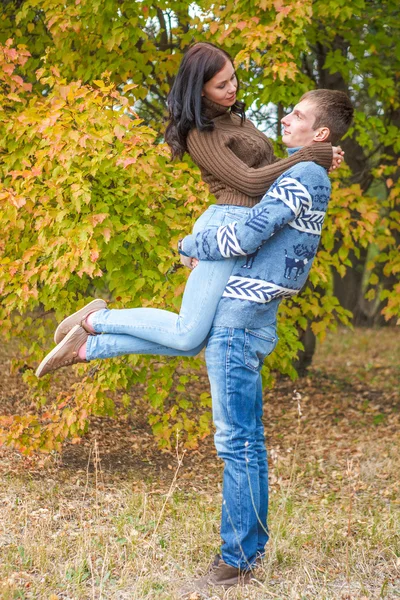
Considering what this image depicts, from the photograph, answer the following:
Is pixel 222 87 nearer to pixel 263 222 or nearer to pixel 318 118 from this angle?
pixel 318 118

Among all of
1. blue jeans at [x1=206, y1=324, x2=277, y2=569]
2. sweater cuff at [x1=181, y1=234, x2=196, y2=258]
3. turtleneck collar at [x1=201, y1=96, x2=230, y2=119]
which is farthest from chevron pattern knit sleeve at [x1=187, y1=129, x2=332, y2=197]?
blue jeans at [x1=206, y1=324, x2=277, y2=569]

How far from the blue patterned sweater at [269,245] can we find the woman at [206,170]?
0.18 feet

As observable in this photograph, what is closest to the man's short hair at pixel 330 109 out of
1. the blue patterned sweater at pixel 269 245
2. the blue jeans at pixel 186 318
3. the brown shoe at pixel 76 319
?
the blue patterned sweater at pixel 269 245

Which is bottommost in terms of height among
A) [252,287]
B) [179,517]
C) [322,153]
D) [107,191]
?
[179,517]

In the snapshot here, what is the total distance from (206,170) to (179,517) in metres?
2.07

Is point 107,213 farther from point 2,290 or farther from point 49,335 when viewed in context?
point 49,335

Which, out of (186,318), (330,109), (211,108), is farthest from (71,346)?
(330,109)

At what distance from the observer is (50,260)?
4.32 meters

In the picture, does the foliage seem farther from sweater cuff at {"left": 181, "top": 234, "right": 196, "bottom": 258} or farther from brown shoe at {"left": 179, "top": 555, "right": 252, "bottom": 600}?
brown shoe at {"left": 179, "top": 555, "right": 252, "bottom": 600}

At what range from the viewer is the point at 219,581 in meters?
2.93

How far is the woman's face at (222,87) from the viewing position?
9.17 feet

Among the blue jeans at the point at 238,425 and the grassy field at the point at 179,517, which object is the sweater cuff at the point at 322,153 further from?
the grassy field at the point at 179,517

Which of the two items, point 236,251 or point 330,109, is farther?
point 330,109

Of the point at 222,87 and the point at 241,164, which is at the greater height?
the point at 222,87
